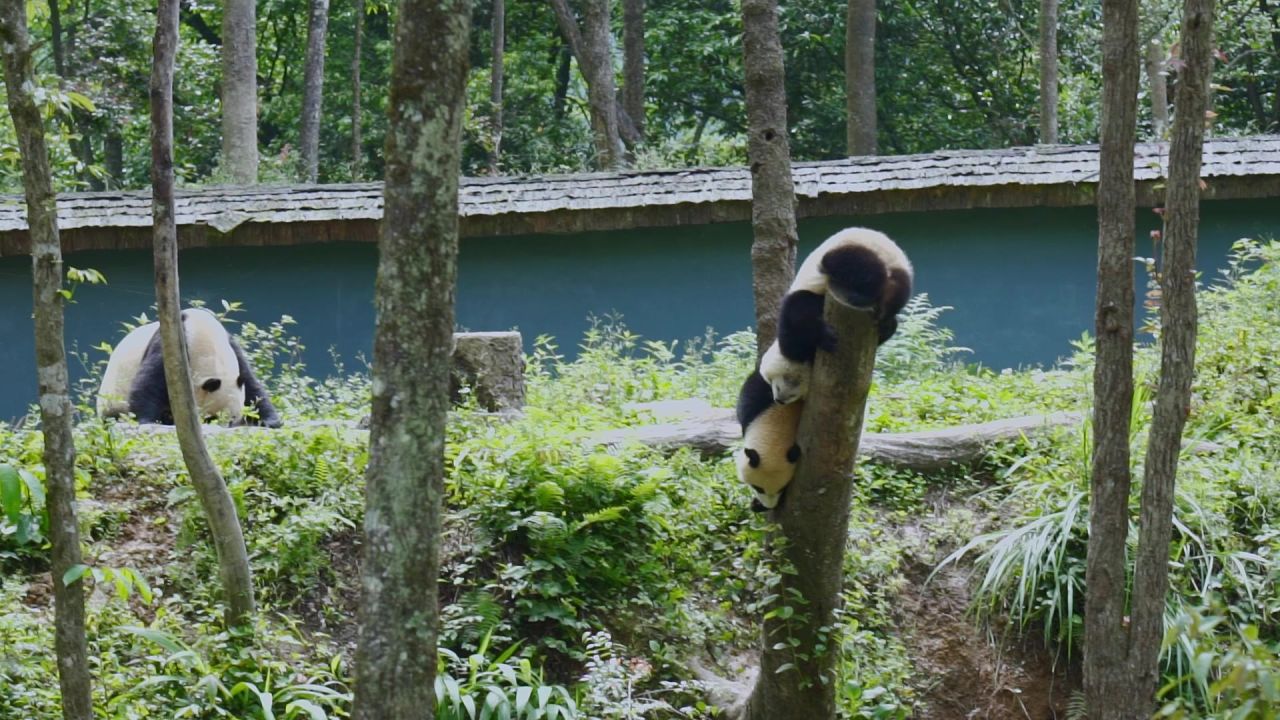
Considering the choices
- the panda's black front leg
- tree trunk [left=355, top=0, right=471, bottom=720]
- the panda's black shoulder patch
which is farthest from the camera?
the panda's black front leg

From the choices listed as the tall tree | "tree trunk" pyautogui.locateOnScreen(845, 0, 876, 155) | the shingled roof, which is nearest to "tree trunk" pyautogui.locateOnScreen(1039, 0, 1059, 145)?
"tree trunk" pyautogui.locateOnScreen(845, 0, 876, 155)

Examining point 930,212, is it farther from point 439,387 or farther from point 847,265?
point 439,387

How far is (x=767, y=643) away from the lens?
4840 millimetres

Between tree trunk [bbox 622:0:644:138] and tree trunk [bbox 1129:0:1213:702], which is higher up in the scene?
tree trunk [bbox 622:0:644:138]

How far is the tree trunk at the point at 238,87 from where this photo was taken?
15.4 m

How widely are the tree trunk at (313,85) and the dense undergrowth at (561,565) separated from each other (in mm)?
12508

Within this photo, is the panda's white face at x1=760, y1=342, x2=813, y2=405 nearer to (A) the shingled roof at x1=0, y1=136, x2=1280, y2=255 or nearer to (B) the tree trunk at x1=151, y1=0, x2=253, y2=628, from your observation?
(B) the tree trunk at x1=151, y1=0, x2=253, y2=628

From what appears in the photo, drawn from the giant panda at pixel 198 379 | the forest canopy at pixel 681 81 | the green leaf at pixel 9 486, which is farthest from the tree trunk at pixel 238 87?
the green leaf at pixel 9 486

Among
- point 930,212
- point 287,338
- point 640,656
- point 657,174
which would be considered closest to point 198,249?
point 287,338

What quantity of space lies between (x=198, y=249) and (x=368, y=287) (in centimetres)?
165

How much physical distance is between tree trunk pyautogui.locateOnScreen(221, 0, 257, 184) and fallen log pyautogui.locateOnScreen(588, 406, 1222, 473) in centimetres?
1003

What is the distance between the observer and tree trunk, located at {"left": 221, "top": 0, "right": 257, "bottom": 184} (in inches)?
607

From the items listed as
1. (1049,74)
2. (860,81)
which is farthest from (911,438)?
(860,81)

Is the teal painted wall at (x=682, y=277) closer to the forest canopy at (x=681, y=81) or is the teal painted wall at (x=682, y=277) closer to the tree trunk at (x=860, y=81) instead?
the tree trunk at (x=860, y=81)
